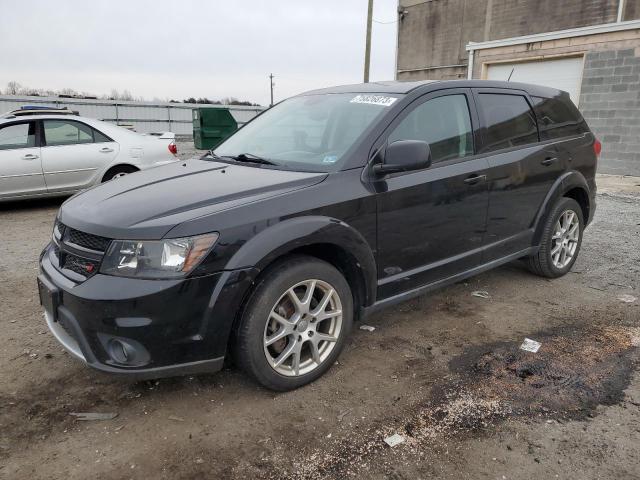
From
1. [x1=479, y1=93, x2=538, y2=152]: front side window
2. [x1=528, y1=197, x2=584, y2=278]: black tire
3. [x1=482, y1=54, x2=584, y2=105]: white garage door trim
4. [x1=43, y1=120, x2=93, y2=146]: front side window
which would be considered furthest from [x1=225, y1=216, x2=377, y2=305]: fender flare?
[x1=482, y1=54, x2=584, y2=105]: white garage door trim

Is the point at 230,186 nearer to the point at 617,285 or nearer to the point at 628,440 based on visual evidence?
the point at 628,440

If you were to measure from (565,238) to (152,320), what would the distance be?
154 inches

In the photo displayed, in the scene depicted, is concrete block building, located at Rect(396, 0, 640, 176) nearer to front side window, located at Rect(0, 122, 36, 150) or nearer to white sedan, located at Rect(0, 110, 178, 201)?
white sedan, located at Rect(0, 110, 178, 201)

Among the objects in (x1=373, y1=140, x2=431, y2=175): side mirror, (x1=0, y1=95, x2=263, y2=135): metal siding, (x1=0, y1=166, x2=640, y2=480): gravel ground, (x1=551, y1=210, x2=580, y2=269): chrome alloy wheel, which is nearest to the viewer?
(x1=0, y1=166, x2=640, y2=480): gravel ground

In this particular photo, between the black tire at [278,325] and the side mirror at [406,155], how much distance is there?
720mm

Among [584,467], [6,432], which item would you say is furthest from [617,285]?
[6,432]

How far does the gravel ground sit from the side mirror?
1252 mm

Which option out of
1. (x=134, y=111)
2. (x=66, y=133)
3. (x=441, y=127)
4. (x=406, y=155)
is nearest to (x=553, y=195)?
(x=441, y=127)

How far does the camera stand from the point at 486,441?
7.95 ft

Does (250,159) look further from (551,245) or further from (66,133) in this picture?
(66,133)

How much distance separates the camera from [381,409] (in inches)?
106

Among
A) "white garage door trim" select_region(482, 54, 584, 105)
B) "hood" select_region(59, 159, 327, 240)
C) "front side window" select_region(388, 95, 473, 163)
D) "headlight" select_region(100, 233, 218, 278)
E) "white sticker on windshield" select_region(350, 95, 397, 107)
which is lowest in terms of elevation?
"headlight" select_region(100, 233, 218, 278)

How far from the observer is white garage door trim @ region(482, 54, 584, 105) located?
12547 millimetres

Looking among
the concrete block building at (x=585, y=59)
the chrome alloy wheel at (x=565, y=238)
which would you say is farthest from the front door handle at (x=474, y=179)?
the concrete block building at (x=585, y=59)
